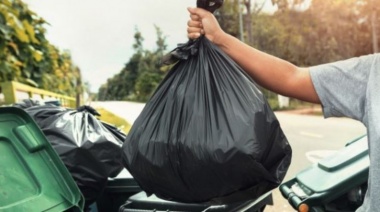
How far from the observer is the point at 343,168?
102 inches

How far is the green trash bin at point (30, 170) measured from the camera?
1839 millimetres

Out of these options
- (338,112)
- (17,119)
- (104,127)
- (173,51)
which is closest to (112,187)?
(104,127)

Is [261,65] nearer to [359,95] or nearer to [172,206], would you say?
[359,95]

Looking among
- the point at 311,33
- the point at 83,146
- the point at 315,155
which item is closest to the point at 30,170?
the point at 83,146

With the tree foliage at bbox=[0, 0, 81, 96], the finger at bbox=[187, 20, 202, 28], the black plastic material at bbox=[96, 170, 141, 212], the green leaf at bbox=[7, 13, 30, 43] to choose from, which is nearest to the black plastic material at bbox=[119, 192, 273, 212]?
the black plastic material at bbox=[96, 170, 141, 212]

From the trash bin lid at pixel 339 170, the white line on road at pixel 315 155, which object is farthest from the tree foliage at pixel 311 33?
the trash bin lid at pixel 339 170

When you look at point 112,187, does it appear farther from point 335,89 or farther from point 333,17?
point 333,17

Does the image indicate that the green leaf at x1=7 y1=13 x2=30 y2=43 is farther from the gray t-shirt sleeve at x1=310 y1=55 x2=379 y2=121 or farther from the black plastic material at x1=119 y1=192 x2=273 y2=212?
the gray t-shirt sleeve at x1=310 y1=55 x2=379 y2=121

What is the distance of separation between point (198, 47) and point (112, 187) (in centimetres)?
120

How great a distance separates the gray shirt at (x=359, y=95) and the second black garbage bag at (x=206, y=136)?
0.69 ft

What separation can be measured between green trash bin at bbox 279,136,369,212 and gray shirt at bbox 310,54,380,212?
96cm

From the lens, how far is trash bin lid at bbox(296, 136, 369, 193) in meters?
2.43

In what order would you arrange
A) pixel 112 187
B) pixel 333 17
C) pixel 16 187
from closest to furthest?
pixel 16 187 < pixel 112 187 < pixel 333 17

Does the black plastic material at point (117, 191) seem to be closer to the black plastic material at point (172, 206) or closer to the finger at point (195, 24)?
the black plastic material at point (172, 206)
